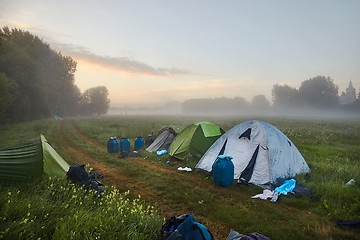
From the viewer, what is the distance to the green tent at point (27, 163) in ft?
21.8

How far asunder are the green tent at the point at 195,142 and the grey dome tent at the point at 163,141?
2219 mm

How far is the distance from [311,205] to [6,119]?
145 feet

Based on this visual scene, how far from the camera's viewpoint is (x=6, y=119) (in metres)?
38.7

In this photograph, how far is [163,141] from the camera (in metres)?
16.5

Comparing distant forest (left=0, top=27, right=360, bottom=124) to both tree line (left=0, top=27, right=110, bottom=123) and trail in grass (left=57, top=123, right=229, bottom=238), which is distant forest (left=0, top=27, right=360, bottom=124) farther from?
trail in grass (left=57, top=123, right=229, bottom=238)

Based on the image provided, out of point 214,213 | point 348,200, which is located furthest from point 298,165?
point 214,213

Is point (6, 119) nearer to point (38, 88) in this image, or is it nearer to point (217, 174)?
point (38, 88)

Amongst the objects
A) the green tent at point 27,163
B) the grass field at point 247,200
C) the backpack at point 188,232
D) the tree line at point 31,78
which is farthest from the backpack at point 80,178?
the tree line at point 31,78

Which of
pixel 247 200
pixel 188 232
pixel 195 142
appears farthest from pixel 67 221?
pixel 195 142

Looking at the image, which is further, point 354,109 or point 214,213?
point 354,109

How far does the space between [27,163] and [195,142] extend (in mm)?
8138

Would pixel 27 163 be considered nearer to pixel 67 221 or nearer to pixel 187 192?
pixel 67 221

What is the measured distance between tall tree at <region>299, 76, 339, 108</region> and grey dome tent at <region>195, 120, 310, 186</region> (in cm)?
11537

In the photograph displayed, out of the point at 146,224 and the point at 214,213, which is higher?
the point at 146,224
